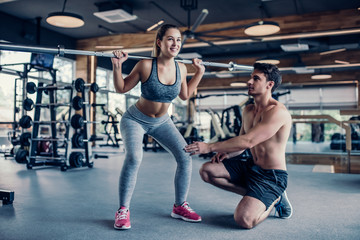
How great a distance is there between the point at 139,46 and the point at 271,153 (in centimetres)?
713

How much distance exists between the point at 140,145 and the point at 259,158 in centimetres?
77

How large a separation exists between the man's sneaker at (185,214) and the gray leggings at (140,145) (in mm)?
41

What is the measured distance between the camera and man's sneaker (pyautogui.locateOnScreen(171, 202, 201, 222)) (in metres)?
2.00

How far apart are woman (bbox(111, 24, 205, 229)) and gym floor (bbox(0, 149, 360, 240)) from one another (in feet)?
0.54

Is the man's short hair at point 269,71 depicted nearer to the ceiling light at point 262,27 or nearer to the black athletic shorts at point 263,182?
the black athletic shorts at point 263,182

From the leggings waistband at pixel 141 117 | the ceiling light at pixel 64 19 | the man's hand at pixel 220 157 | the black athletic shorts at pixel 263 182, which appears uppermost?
the ceiling light at pixel 64 19

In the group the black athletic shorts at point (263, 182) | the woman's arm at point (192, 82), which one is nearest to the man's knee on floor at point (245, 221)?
the black athletic shorts at point (263, 182)

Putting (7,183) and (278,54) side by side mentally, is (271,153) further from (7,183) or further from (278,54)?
(278,54)

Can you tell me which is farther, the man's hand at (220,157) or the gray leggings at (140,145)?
the man's hand at (220,157)

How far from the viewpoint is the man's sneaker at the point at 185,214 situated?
6.56 ft

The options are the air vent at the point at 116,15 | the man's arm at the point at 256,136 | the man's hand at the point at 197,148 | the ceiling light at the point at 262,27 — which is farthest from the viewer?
the air vent at the point at 116,15

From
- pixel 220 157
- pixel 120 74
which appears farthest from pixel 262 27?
pixel 120 74

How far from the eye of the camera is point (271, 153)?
6.56 feet

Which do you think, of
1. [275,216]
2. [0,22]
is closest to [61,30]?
[0,22]
